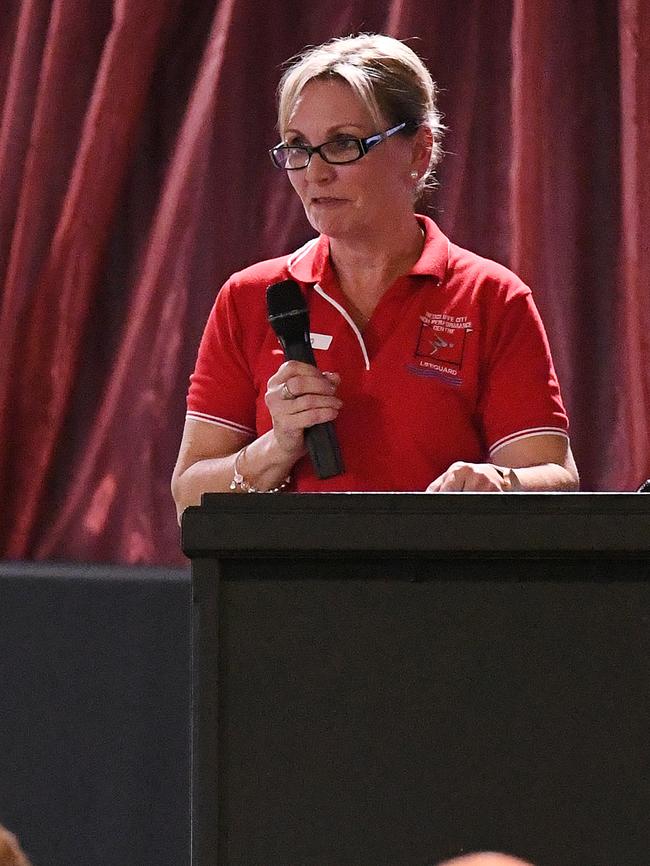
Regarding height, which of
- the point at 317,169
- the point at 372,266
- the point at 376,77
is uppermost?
the point at 376,77

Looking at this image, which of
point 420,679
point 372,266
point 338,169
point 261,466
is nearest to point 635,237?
point 372,266

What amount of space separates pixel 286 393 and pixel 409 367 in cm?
29

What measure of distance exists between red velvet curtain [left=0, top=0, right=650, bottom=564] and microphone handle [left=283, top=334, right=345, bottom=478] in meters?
Answer: 0.86

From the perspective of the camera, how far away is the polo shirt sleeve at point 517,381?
1424 mm

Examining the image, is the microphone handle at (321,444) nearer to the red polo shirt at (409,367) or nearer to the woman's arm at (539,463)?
the woman's arm at (539,463)

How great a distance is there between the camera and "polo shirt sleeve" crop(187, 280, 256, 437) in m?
1.48

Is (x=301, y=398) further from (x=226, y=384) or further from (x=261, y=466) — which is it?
(x=226, y=384)

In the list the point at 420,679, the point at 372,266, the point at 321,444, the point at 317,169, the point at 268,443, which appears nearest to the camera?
the point at 420,679

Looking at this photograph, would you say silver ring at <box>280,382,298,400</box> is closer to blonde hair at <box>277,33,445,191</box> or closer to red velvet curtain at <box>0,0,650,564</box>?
blonde hair at <box>277,33,445,191</box>

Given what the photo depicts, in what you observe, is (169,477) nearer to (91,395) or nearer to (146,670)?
(91,395)

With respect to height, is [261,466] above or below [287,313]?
below

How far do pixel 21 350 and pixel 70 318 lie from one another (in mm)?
114

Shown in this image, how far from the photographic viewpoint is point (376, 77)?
1.44m

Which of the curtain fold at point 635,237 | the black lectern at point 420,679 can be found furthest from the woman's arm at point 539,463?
the curtain fold at point 635,237
